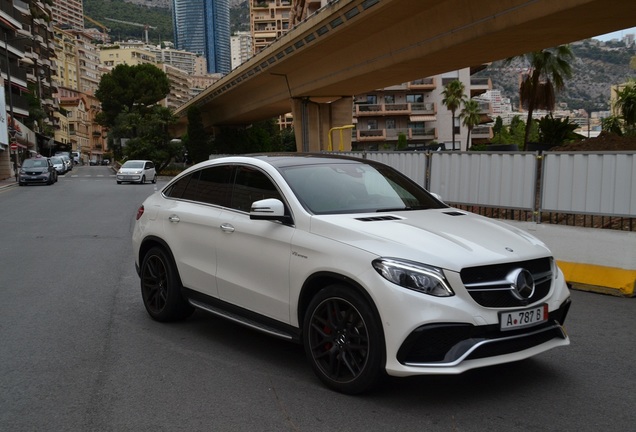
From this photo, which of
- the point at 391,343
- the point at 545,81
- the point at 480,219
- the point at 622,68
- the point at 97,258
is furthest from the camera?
the point at 622,68

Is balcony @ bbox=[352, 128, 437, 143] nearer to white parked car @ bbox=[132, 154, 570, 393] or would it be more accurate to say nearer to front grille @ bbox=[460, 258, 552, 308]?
white parked car @ bbox=[132, 154, 570, 393]

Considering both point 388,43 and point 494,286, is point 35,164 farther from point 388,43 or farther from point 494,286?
point 494,286

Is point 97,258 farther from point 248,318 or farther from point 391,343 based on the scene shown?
point 391,343

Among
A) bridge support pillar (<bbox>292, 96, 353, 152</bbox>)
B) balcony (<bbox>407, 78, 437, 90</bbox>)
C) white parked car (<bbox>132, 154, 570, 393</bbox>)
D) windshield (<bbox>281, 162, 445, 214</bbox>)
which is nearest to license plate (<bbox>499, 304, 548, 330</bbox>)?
white parked car (<bbox>132, 154, 570, 393</bbox>)

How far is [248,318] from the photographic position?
16.9 feet

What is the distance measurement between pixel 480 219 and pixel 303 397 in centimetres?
201

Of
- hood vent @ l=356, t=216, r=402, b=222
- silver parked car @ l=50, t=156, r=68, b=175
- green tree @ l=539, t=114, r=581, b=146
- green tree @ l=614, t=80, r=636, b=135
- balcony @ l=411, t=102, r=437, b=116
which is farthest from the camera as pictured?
balcony @ l=411, t=102, r=437, b=116

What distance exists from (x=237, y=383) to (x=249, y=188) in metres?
1.72

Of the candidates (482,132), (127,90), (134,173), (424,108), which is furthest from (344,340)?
(482,132)

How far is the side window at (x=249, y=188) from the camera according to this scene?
5320 mm

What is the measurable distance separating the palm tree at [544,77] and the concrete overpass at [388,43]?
825 centimetres

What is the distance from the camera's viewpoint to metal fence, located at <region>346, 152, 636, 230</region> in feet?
26.8

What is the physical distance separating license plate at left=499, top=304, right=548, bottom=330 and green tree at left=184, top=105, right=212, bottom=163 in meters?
61.7

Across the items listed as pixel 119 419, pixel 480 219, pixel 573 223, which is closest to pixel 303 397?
pixel 119 419
